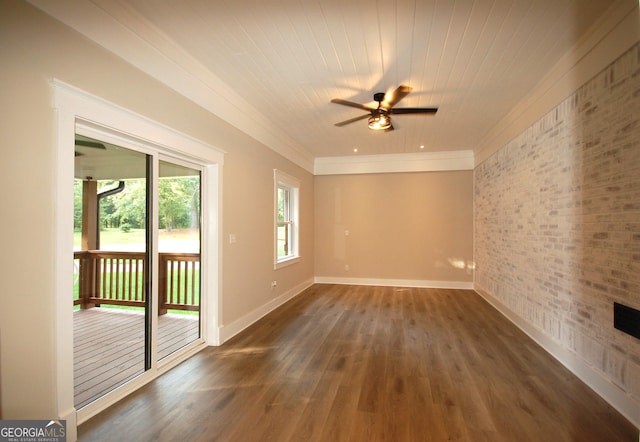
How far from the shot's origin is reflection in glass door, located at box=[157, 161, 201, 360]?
9.91ft

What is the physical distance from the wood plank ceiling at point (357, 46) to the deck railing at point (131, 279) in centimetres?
161

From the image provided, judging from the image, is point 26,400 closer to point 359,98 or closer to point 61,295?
point 61,295

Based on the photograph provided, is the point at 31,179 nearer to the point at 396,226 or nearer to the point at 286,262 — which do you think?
the point at 286,262

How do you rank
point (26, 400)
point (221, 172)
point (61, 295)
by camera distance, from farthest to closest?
1. point (221, 172)
2. point (61, 295)
3. point (26, 400)

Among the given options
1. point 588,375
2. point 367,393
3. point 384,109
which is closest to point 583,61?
point 384,109

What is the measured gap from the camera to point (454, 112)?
434 centimetres

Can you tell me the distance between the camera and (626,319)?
213 centimetres

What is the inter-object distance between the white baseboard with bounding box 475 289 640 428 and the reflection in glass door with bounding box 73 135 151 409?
12.0 feet

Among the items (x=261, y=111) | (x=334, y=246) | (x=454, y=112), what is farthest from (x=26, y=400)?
(x=334, y=246)

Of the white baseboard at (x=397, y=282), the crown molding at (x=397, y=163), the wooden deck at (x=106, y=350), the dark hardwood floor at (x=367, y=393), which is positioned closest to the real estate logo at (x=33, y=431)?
the dark hardwood floor at (x=367, y=393)

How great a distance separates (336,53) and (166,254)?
2496 mm

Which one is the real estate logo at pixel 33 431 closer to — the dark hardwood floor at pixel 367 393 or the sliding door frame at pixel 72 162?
the sliding door frame at pixel 72 162

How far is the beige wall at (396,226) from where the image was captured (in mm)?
6688

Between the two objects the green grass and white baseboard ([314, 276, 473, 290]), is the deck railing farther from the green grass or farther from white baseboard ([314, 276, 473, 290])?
white baseboard ([314, 276, 473, 290])
